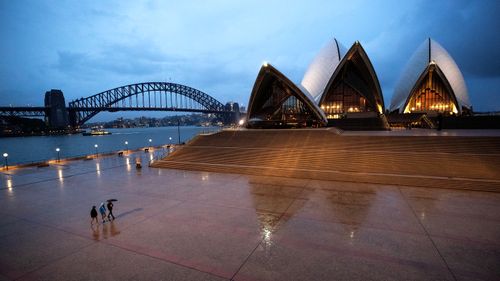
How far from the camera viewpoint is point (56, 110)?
70.0 metres

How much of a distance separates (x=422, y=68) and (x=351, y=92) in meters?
7.93

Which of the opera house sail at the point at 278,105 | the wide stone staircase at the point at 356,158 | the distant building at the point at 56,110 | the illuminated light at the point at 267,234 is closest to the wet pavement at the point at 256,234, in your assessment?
the illuminated light at the point at 267,234

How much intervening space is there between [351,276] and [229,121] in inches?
3688

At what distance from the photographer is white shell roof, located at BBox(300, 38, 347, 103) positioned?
1187 inches

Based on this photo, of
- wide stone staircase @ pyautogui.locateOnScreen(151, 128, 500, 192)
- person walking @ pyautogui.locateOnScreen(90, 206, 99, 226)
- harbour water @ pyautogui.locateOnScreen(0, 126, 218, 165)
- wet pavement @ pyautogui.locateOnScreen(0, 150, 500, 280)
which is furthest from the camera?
harbour water @ pyautogui.locateOnScreen(0, 126, 218, 165)

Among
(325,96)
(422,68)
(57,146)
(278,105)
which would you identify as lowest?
(57,146)

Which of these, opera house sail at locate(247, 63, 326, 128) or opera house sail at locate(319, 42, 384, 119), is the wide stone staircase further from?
opera house sail at locate(319, 42, 384, 119)

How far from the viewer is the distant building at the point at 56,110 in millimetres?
68625

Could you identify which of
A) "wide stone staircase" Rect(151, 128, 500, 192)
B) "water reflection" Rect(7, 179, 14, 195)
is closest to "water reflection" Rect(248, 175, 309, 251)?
"wide stone staircase" Rect(151, 128, 500, 192)

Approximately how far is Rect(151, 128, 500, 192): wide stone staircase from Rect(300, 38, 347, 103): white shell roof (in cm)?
1626

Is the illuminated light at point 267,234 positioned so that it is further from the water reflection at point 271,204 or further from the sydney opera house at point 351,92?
the sydney opera house at point 351,92

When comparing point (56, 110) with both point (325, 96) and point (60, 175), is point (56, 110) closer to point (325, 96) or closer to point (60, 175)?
point (60, 175)

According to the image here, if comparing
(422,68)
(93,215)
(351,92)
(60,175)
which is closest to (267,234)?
(93,215)

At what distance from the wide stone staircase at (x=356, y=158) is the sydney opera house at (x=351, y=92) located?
892cm
